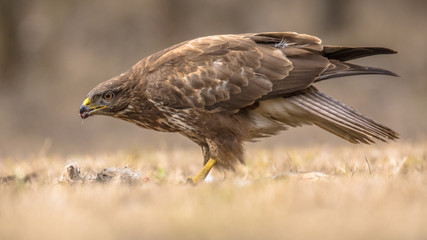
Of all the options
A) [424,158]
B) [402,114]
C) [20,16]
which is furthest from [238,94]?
[20,16]

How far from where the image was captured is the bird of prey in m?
4.41

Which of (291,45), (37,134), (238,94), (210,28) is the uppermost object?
(291,45)

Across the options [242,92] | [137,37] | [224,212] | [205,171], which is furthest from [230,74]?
[137,37]

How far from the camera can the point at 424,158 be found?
495 centimetres

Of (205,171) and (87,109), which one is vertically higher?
(87,109)

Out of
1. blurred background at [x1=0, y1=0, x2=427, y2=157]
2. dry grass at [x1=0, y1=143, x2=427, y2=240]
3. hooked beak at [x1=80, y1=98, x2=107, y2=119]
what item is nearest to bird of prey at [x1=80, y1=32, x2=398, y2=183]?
hooked beak at [x1=80, y1=98, x2=107, y2=119]

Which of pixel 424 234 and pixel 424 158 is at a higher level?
pixel 424 234

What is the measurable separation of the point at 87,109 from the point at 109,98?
205 millimetres

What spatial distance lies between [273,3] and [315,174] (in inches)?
354

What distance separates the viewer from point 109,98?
4.79m

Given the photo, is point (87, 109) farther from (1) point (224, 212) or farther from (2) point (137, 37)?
(2) point (137, 37)

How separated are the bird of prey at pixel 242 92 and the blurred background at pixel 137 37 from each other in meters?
6.85

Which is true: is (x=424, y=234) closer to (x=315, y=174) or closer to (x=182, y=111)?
(x=315, y=174)

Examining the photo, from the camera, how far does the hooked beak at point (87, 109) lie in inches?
187
